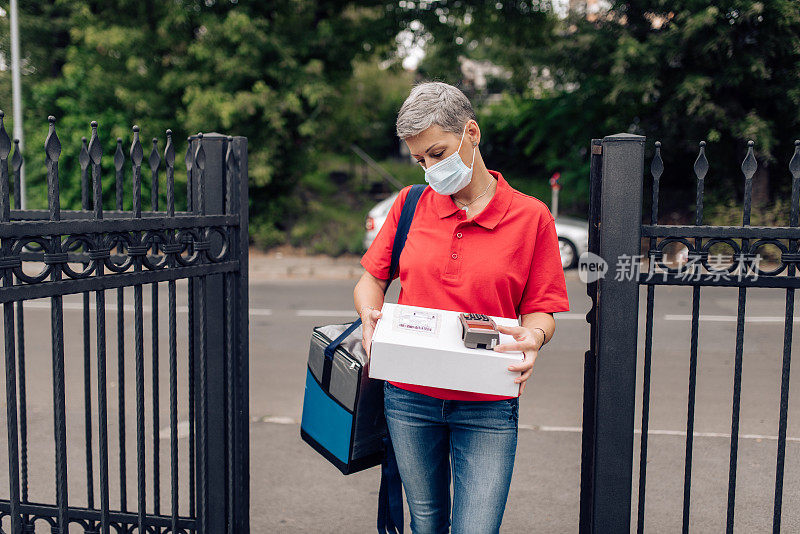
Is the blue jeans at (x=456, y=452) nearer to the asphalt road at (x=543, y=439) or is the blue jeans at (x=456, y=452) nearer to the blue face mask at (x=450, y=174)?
the blue face mask at (x=450, y=174)

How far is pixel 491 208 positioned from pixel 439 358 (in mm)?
508

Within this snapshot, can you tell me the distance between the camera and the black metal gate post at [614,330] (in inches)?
97.7

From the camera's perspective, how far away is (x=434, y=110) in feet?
7.23

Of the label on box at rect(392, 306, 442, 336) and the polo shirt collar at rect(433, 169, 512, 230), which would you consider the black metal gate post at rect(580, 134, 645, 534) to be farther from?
the label on box at rect(392, 306, 442, 336)

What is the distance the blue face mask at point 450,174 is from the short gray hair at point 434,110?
52 millimetres

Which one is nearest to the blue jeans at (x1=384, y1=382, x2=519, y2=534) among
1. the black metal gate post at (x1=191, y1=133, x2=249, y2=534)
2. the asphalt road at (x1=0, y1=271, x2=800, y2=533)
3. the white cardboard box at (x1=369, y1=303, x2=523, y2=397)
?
the white cardboard box at (x1=369, y1=303, x2=523, y2=397)

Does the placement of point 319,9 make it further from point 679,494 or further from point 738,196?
point 679,494

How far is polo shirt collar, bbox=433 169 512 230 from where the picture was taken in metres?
2.28

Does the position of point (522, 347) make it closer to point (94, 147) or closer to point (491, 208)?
point (491, 208)

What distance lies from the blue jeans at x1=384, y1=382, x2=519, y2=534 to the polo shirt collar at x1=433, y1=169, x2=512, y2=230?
1.78ft

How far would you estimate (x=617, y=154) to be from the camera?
2475 mm

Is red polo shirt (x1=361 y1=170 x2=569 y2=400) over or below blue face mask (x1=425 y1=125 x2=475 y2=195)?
below

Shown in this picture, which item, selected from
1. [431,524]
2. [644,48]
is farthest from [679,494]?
[644,48]

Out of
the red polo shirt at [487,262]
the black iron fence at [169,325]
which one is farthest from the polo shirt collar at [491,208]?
the black iron fence at [169,325]
